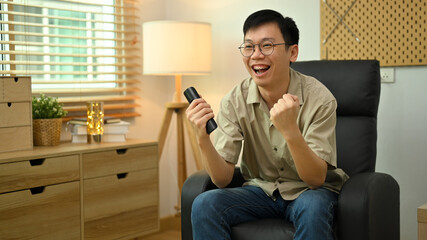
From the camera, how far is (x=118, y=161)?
288 cm

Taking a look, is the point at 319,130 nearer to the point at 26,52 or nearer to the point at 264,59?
the point at 264,59

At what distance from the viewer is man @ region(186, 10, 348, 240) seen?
5.99 ft

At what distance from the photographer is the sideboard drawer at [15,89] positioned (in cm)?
258

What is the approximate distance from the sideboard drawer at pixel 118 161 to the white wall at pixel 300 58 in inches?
20.5

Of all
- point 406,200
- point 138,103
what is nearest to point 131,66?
point 138,103

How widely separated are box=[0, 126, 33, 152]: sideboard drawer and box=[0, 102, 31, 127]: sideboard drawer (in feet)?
0.08

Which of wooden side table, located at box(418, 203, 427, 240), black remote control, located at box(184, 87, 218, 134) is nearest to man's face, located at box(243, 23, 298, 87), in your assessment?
black remote control, located at box(184, 87, 218, 134)

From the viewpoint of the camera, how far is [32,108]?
2.78 meters

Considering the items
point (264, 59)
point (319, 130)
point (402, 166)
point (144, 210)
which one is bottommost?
point (144, 210)

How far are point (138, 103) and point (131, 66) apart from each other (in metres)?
0.24

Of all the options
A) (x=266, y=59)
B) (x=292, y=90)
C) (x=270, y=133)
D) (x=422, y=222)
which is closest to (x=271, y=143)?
(x=270, y=133)

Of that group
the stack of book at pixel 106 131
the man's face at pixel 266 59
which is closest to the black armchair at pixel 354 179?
the man's face at pixel 266 59

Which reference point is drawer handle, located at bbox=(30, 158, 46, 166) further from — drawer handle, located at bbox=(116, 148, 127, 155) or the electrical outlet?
the electrical outlet

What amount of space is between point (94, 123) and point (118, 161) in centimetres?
23
